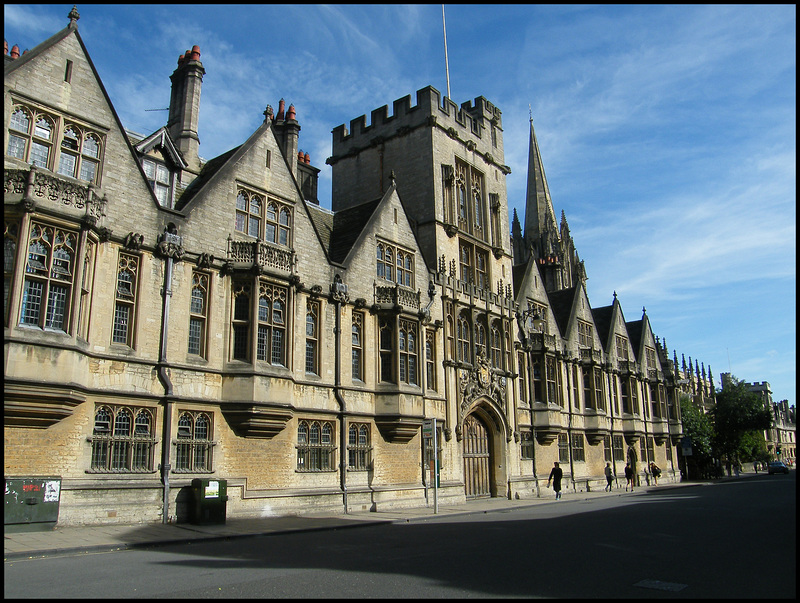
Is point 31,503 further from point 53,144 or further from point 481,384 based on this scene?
point 481,384

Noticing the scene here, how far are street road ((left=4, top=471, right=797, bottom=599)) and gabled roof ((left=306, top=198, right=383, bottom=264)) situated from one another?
1267 cm

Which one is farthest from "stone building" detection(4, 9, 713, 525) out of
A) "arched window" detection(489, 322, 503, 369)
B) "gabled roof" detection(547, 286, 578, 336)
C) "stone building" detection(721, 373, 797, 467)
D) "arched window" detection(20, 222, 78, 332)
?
"stone building" detection(721, 373, 797, 467)

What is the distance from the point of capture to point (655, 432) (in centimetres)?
5109

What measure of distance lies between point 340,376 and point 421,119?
1556cm

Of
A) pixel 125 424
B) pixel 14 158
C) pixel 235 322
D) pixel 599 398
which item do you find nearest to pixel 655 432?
pixel 599 398

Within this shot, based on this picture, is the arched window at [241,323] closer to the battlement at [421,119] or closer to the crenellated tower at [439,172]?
the crenellated tower at [439,172]

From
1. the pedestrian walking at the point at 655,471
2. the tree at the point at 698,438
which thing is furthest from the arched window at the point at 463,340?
the tree at the point at 698,438

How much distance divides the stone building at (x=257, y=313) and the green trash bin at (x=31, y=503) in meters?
0.63

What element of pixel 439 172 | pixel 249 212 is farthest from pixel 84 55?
pixel 439 172

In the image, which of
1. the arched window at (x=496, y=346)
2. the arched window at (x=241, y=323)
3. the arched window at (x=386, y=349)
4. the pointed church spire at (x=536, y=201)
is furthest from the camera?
the pointed church spire at (x=536, y=201)

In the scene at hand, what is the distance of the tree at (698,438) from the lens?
5772 cm

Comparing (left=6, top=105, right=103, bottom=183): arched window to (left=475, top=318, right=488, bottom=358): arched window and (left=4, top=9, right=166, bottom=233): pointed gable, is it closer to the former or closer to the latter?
(left=4, top=9, right=166, bottom=233): pointed gable

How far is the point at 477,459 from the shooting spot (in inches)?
1249

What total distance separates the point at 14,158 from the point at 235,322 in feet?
25.1
